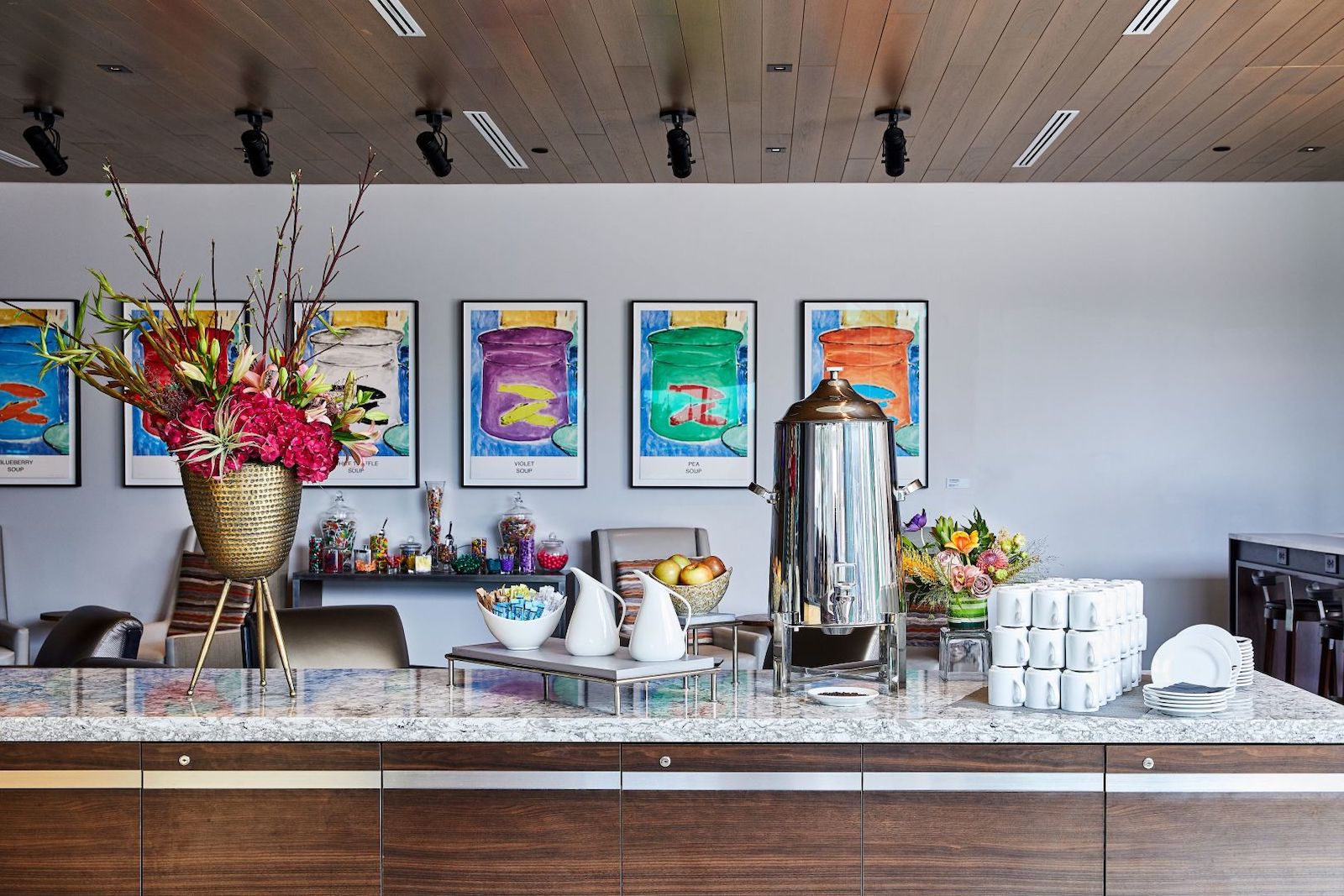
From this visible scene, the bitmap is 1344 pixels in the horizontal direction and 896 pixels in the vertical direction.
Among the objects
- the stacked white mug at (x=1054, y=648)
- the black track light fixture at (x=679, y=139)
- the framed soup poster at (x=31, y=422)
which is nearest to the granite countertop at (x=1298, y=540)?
the black track light fixture at (x=679, y=139)

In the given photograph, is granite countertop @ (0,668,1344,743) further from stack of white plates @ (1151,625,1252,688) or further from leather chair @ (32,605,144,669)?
leather chair @ (32,605,144,669)

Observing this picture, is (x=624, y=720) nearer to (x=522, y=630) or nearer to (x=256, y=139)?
(x=522, y=630)

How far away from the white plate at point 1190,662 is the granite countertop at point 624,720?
0.06 metres

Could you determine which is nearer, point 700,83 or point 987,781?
point 987,781

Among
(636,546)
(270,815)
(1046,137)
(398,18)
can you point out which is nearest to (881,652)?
(270,815)

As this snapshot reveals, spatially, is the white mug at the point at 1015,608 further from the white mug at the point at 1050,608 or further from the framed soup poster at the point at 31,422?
the framed soup poster at the point at 31,422

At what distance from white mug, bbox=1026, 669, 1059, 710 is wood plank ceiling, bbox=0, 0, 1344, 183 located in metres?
2.36

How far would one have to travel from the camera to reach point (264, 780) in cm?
203

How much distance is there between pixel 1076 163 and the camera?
5.55 m

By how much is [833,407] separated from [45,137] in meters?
4.00

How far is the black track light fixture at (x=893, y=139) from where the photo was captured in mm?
4648

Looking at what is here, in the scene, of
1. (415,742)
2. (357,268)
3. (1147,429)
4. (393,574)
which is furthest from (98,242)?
(1147,429)

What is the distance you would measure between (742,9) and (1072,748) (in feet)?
8.59

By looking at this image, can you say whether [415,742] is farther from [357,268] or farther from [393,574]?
[357,268]
